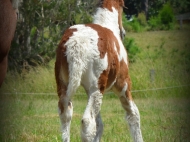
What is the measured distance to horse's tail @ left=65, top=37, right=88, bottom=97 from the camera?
386 cm

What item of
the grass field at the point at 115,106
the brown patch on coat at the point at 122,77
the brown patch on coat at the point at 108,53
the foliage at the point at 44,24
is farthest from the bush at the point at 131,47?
the brown patch on coat at the point at 108,53

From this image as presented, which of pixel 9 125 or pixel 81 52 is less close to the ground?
pixel 81 52

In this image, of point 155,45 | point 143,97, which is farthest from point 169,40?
point 143,97

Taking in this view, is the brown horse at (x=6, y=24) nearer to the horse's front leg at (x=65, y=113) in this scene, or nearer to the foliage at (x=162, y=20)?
the horse's front leg at (x=65, y=113)

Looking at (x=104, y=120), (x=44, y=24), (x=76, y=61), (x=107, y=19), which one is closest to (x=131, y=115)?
(x=107, y=19)

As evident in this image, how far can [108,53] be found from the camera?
4090mm

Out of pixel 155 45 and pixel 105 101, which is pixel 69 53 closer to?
pixel 105 101

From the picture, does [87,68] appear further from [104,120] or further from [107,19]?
[104,120]

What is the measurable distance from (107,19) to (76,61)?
0.99 meters

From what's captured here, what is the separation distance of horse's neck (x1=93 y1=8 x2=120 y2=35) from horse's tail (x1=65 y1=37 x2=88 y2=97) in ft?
2.61

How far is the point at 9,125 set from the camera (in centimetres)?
586

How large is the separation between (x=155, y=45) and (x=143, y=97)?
6.03m

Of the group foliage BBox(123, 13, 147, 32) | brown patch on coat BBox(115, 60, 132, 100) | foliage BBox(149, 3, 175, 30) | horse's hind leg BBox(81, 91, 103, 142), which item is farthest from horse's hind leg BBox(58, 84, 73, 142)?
foliage BBox(123, 13, 147, 32)

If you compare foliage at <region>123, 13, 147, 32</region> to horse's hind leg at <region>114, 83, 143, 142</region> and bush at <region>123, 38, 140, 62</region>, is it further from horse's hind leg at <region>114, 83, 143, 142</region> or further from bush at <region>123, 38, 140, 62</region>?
horse's hind leg at <region>114, 83, 143, 142</region>
